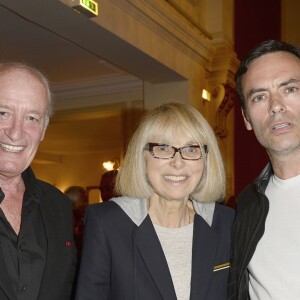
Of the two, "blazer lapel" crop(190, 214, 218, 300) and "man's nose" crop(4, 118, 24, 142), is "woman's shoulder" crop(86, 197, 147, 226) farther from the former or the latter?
"man's nose" crop(4, 118, 24, 142)

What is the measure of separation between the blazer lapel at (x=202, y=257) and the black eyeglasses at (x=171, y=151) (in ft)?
0.98

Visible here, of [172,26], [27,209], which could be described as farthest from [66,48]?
[27,209]

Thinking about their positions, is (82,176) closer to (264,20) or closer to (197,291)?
(264,20)

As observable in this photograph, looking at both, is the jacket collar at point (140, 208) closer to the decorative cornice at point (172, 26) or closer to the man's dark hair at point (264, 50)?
the man's dark hair at point (264, 50)

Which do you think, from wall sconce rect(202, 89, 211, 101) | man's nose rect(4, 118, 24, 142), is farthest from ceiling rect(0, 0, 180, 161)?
man's nose rect(4, 118, 24, 142)

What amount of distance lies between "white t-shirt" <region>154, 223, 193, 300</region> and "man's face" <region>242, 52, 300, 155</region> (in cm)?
58

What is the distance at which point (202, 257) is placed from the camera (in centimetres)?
219

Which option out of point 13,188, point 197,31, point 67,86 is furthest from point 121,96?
point 13,188

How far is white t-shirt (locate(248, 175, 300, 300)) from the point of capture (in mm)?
2043

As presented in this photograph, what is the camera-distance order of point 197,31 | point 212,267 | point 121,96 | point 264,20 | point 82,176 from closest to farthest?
point 212,267
point 197,31
point 121,96
point 264,20
point 82,176

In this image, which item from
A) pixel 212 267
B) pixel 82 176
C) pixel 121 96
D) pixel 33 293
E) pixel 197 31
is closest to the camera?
pixel 33 293

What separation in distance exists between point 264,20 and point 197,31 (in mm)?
3160

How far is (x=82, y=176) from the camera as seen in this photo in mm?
16406

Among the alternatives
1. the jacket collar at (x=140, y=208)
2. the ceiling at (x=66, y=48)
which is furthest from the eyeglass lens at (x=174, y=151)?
the ceiling at (x=66, y=48)
